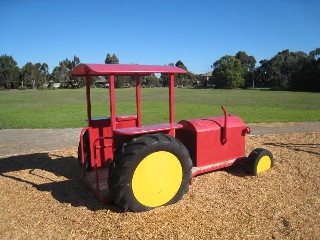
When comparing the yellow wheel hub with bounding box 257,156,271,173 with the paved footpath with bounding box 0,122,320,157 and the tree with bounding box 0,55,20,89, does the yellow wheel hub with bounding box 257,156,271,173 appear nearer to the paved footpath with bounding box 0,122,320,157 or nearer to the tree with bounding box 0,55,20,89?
the paved footpath with bounding box 0,122,320,157

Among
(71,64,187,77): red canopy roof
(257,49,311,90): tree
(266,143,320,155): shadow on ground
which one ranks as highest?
(257,49,311,90): tree

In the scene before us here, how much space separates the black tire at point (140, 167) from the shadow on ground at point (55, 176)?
0.47 metres

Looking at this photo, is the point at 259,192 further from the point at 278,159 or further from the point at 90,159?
the point at 90,159

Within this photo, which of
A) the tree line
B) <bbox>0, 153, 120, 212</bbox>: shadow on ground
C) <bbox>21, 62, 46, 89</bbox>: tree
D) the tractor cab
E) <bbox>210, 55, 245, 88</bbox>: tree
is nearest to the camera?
the tractor cab

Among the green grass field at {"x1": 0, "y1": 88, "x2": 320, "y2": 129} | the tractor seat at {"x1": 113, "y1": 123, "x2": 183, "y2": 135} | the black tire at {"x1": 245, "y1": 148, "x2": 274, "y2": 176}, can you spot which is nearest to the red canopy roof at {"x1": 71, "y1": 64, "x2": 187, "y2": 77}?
the tractor seat at {"x1": 113, "y1": 123, "x2": 183, "y2": 135}

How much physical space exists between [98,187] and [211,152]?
2.39 m

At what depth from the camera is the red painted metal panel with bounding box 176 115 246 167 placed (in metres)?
6.21

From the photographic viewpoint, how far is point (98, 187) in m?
5.36

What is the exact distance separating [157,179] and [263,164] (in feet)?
9.80

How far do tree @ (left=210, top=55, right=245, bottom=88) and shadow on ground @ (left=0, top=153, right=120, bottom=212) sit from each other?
91.4 m

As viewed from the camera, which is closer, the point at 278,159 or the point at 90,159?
the point at 90,159

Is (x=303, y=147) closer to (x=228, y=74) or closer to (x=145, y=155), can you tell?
(x=145, y=155)

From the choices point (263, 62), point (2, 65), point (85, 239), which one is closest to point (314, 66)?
point (263, 62)

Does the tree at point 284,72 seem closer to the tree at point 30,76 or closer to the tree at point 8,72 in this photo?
the tree at point 30,76
